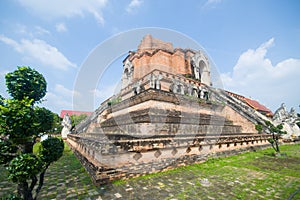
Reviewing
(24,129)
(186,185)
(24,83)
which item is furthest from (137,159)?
(24,83)

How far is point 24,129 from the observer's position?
2.36m

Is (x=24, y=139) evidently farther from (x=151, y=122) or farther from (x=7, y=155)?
(x=151, y=122)

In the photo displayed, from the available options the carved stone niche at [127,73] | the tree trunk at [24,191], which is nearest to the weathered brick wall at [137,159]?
the tree trunk at [24,191]

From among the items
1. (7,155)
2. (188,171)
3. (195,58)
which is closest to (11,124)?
(7,155)

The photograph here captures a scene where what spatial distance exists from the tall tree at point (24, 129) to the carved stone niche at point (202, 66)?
72.6 feet

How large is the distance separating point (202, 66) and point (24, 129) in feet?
85.1

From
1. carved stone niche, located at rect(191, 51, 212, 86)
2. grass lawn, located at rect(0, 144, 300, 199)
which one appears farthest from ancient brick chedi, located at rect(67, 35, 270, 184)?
carved stone niche, located at rect(191, 51, 212, 86)

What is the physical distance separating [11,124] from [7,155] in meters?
0.75

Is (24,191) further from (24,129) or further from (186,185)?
(186,185)

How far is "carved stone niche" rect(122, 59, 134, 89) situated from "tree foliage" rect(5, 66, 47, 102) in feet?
68.4

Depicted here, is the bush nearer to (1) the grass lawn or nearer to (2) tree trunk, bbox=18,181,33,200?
(2) tree trunk, bbox=18,181,33,200

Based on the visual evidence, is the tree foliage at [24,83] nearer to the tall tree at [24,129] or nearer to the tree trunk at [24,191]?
the tall tree at [24,129]

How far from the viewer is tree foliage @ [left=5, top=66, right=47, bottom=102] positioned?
2621mm

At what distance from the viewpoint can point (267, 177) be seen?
499 cm
